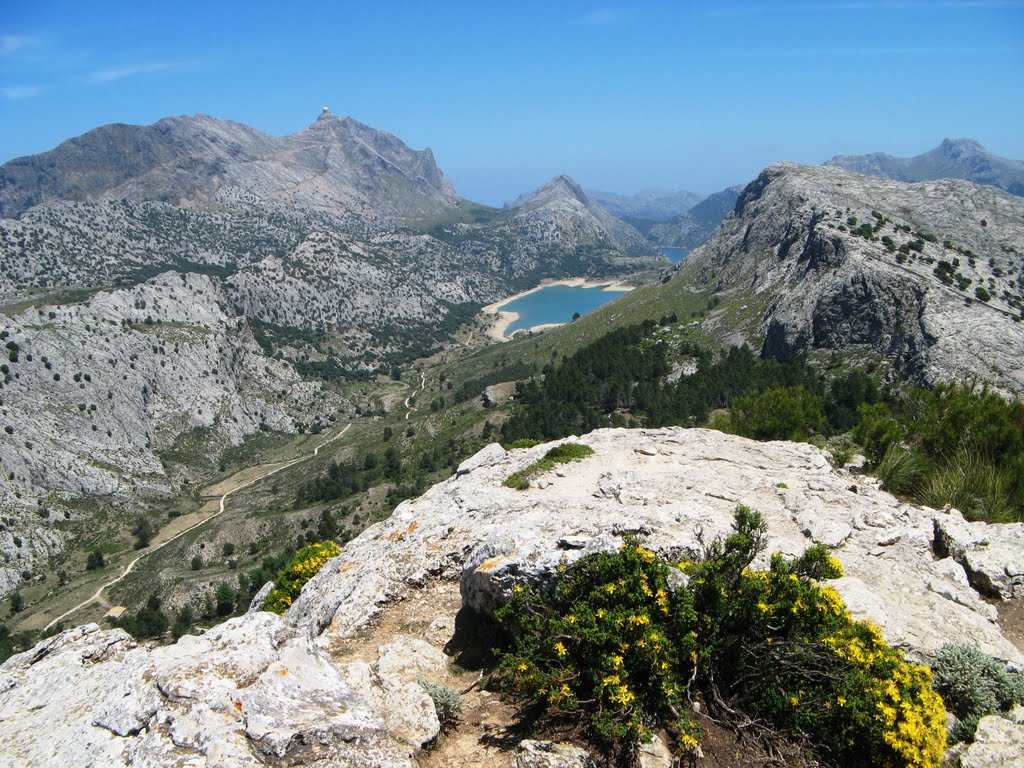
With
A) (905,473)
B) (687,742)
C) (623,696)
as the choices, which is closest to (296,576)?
(623,696)

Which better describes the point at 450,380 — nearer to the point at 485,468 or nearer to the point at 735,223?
the point at 735,223

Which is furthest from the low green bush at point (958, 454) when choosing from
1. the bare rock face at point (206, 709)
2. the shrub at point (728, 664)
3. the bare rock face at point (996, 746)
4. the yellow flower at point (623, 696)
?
the bare rock face at point (206, 709)

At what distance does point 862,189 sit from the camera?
137625 mm

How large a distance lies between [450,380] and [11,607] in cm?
11341

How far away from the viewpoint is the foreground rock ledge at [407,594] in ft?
29.5

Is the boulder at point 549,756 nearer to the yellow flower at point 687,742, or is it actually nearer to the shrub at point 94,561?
the yellow flower at point 687,742

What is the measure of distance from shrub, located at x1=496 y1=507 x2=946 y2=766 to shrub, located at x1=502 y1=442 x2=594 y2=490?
11547 millimetres

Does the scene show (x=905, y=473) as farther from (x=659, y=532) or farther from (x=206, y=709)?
(x=206, y=709)

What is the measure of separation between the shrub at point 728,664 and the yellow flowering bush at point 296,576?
14.0 m

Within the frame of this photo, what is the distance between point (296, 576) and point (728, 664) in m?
17.5

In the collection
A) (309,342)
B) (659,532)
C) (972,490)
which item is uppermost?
(659,532)

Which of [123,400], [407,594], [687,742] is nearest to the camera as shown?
[687,742]

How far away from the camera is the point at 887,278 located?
3686 inches

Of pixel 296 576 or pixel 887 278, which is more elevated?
pixel 296 576
